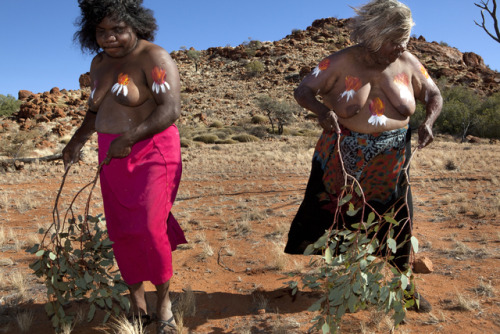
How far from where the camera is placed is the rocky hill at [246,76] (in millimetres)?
29562

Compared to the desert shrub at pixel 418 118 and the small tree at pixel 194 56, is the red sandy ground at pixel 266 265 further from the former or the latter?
the small tree at pixel 194 56

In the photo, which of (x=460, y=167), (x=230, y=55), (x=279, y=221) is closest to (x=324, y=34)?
(x=230, y=55)

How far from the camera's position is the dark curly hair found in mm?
2027

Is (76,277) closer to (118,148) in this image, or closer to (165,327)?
(165,327)

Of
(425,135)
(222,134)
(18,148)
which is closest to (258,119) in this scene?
(222,134)

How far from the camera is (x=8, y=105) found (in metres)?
28.3

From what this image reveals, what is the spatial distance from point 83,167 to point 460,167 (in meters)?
11.2

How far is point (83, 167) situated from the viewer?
11.6 meters

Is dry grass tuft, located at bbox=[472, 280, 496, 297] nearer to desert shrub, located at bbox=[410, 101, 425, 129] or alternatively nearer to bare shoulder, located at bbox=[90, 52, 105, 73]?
bare shoulder, located at bbox=[90, 52, 105, 73]

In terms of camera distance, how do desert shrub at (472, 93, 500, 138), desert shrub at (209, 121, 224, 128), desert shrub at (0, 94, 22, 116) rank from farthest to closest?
desert shrub at (209, 121, 224, 128), desert shrub at (0, 94, 22, 116), desert shrub at (472, 93, 500, 138)

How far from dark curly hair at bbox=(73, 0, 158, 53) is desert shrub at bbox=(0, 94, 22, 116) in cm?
3000

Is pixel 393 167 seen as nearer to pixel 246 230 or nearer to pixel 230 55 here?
pixel 246 230

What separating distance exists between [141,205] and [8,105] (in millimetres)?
32059

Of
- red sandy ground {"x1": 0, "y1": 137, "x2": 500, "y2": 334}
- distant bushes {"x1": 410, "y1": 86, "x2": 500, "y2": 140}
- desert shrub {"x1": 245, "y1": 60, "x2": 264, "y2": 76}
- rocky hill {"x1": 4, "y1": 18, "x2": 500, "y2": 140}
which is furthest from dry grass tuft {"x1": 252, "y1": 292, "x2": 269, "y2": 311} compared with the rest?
desert shrub {"x1": 245, "y1": 60, "x2": 264, "y2": 76}
